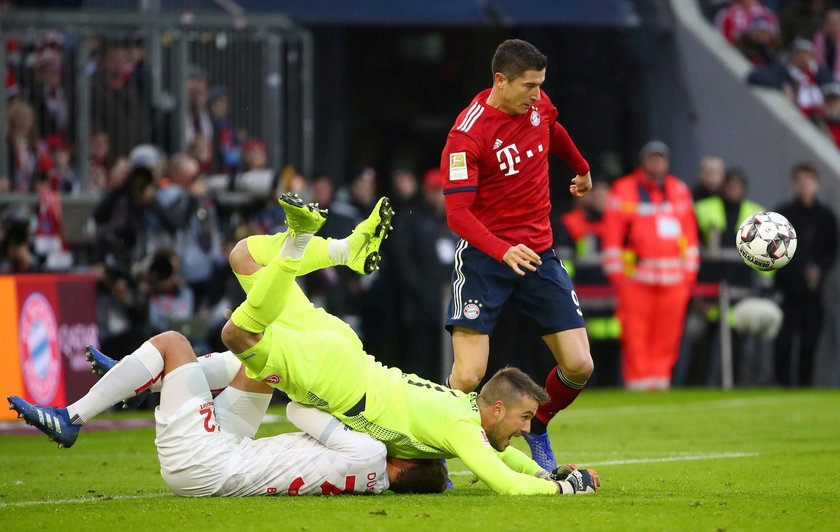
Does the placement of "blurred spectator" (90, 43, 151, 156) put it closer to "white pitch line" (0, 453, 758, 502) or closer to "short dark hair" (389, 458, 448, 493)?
"white pitch line" (0, 453, 758, 502)

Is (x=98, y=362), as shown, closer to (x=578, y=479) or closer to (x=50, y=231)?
(x=578, y=479)

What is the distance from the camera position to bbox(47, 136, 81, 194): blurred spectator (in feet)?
52.4

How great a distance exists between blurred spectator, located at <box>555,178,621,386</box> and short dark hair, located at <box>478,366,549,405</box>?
9938 millimetres

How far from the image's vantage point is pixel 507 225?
887 cm

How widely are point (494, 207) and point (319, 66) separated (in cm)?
1518

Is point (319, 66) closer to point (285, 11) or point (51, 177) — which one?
point (285, 11)

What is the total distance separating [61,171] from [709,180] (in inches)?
298

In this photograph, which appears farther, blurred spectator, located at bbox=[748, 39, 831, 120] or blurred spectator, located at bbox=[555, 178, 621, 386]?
blurred spectator, located at bbox=[748, 39, 831, 120]

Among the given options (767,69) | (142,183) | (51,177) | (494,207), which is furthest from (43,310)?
(767,69)

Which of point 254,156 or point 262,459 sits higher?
point 262,459

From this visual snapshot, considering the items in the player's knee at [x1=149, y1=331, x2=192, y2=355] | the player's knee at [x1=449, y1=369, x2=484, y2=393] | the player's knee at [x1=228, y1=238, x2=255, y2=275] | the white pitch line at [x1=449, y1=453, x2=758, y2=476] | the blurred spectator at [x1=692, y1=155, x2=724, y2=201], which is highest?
the player's knee at [x1=228, y1=238, x2=255, y2=275]

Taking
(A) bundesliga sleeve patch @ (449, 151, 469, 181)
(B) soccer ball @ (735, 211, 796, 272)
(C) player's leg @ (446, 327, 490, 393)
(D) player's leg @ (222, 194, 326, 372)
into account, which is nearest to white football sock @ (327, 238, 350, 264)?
(D) player's leg @ (222, 194, 326, 372)

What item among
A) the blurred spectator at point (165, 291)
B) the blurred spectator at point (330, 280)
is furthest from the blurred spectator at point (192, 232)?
the blurred spectator at point (330, 280)

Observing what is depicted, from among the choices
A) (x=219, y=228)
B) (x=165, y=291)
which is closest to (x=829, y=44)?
(x=219, y=228)
